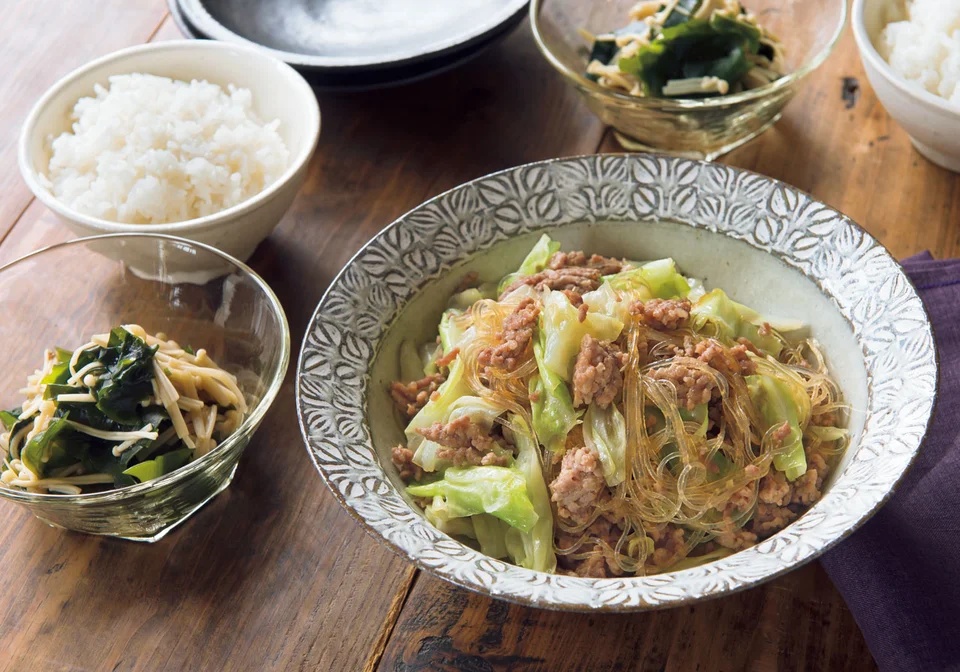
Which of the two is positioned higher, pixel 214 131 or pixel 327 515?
pixel 214 131

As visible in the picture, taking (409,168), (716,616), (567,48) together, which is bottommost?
(716,616)

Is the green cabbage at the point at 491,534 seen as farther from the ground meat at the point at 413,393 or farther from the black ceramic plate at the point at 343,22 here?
the black ceramic plate at the point at 343,22

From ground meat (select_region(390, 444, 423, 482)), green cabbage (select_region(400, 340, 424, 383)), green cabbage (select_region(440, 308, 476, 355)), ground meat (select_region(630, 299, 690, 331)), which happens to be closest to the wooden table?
ground meat (select_region(390, 444, 423, 482))

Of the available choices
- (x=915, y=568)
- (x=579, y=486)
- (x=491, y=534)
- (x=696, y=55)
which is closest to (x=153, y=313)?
(x=491, y=534)

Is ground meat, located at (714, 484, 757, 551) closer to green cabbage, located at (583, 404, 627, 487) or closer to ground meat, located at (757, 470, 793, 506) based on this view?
ground meat, located at (757, 470, 793, 506)

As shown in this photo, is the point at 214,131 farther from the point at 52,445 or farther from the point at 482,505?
the point at 482,505

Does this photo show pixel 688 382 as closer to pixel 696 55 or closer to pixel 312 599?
pixel 312 599

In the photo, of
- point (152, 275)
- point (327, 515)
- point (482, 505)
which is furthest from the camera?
point (152, 275)

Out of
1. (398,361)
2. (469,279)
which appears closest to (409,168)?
(469,279)
